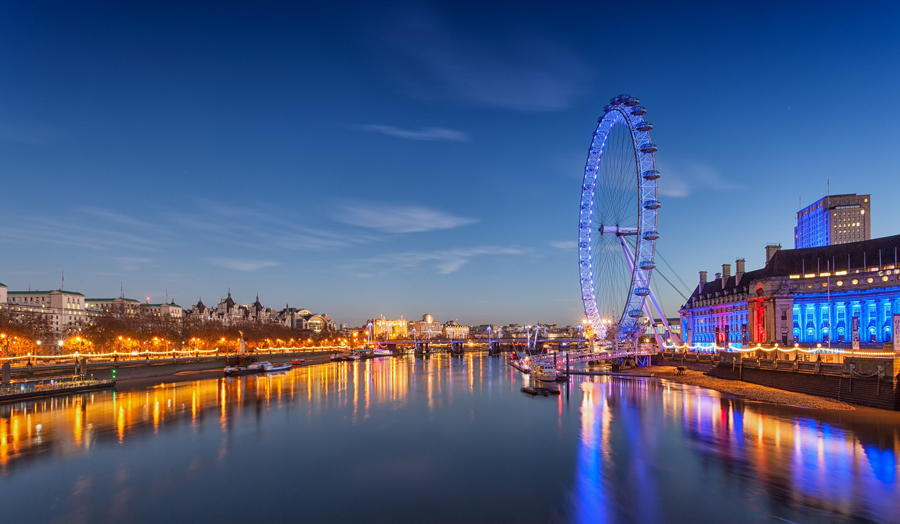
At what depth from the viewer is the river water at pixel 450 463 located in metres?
19.7

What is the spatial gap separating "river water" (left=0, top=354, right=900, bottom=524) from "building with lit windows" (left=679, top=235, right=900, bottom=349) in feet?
122

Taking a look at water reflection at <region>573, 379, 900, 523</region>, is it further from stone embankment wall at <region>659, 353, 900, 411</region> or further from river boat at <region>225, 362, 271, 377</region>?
river boat at <region>225, 362, 271, 377</region>

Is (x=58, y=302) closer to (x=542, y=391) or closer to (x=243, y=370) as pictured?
(x=243, y=370)

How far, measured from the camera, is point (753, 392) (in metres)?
46.8

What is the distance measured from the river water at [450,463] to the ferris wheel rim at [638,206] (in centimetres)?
2984

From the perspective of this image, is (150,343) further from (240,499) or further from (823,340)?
(823,340)

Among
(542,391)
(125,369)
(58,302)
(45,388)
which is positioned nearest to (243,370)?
(125,369)

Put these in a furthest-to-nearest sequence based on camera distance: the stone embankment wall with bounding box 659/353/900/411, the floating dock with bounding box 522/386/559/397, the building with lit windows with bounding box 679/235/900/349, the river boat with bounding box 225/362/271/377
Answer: the river boat with bounding box 225/362/271/377, the building with lit windows with bounding box 679/235/900/349, the floating dock with bounding box 522/386/559/397, the stone embankment wall with bounding box 659/353/900/411

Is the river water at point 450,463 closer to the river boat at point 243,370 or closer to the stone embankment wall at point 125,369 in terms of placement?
the stone embankment wall at point 125,369

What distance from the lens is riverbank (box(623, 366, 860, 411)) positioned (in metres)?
38.8

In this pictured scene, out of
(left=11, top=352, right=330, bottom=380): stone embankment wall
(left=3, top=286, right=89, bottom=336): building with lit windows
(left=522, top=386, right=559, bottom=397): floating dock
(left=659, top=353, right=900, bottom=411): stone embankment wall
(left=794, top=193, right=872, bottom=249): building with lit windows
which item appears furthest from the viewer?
(left=3, top=286, right=89, bottom=336): building with lit windows

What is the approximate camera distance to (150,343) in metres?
103

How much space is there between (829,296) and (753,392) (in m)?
33.2

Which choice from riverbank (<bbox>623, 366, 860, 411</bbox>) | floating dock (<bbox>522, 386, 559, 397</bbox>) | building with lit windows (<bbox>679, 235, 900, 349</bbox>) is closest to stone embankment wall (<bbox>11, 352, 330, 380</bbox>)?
floating dock (<bbox>522, 386, 559, 397</bbox>)
